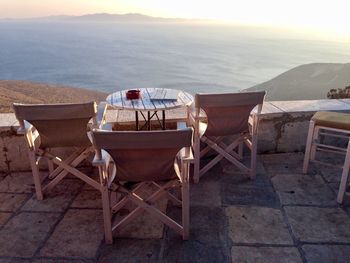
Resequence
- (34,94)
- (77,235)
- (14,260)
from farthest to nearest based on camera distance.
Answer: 1. (34,94)
2. (77,235)
3. (14,260)

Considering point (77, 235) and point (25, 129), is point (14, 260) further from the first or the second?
point (25, 129)

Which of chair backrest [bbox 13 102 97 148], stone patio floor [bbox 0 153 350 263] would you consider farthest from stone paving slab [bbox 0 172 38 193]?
chair backrest [bbox 13 102 97 148]

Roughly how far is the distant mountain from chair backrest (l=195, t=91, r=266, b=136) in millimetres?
68808

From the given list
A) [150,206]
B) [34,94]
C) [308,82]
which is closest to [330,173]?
[150,206]

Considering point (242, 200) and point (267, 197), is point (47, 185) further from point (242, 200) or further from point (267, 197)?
point (267, 197)

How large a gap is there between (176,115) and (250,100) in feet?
3.59

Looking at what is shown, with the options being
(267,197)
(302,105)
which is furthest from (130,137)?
(302,105)

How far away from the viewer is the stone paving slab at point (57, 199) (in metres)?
3.07

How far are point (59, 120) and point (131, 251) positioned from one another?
1258mm

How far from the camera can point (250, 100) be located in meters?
3.21

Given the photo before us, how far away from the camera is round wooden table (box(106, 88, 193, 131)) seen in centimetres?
306

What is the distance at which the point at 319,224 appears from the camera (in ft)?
9.20

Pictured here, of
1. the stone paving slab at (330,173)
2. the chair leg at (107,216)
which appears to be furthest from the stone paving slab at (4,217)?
the stone paving slab at (330,173)

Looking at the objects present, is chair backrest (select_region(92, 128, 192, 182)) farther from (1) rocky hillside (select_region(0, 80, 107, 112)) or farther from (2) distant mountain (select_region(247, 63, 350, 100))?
(2) distant mountain (select_region(247, 63, 350, 100))
